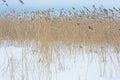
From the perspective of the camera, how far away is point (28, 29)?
570cm

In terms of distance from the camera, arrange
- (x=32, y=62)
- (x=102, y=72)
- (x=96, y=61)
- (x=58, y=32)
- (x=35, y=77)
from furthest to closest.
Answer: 1. (x=58, y=32)
2. (x=96, y=61)
3. (x=32, y=62)
4. (x=102, y=72)
5. (x=35, y=77)

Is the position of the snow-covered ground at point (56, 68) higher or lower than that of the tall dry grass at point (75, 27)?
lower

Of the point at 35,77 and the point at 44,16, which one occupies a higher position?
the point at 44,16

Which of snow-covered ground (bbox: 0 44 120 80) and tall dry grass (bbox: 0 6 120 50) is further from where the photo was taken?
tall dry grass (bbox: 0 6 120 50)

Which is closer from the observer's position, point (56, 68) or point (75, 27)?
point (56, 68)

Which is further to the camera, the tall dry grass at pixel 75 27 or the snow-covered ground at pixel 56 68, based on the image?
the tall dry grass at pixel 75 27

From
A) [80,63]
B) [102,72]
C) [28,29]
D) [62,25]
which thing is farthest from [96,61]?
[28,29]

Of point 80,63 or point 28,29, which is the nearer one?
point 80,63

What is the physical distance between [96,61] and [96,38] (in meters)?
0.78

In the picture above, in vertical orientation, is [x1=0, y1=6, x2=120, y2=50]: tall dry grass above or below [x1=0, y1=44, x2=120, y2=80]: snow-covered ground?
above

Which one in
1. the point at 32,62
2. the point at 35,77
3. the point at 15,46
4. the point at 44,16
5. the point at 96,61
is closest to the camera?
the point at 35,77

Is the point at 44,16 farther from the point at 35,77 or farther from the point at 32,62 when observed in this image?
the point at 35,77

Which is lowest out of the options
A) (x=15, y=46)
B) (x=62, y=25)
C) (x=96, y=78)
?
(x=96, y=78)

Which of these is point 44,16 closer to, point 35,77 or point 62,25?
point 62,25
